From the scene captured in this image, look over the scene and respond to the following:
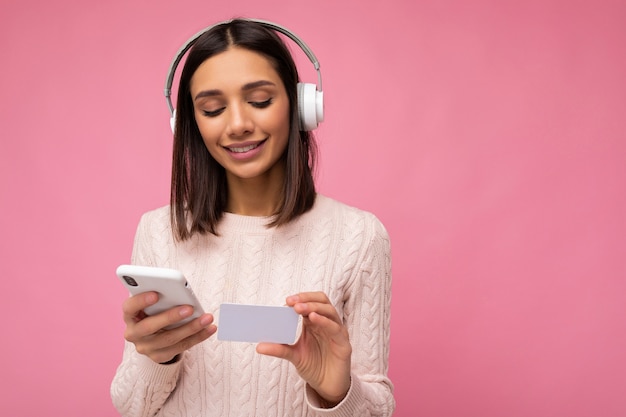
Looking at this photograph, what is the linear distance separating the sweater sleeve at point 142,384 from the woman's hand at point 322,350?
32 centimetres

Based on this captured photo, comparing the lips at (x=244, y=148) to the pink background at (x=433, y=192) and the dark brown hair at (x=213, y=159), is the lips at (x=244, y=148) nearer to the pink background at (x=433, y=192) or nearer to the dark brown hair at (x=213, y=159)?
the dark brown hair at (x=213, y=159)

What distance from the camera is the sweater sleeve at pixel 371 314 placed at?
1.66 m

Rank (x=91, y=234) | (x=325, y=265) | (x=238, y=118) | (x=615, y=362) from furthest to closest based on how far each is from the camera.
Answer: (x=91, y=234) → (x=615, y=362) → (x=325, y=265) → (x=238, y=118)

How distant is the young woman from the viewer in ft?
5.29

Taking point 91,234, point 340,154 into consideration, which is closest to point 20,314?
point 91,234

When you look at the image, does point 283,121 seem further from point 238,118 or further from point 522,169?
point 522,169

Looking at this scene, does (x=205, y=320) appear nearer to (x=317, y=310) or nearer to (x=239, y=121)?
(x=317, y=310)

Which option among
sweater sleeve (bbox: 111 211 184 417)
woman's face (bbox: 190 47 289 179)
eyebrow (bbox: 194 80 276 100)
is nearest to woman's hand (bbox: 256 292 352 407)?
sweater sleeve (bbox: 111 211 184 417)

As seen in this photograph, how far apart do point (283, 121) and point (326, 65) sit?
1028mm

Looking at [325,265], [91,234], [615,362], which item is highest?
[325,265]

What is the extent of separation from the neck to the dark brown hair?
0.03 metres

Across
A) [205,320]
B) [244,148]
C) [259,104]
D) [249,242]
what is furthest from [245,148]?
[205,320]

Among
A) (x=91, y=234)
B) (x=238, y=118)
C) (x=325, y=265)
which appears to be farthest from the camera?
(x=91, y=234)

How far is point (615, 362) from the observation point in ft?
8.22
